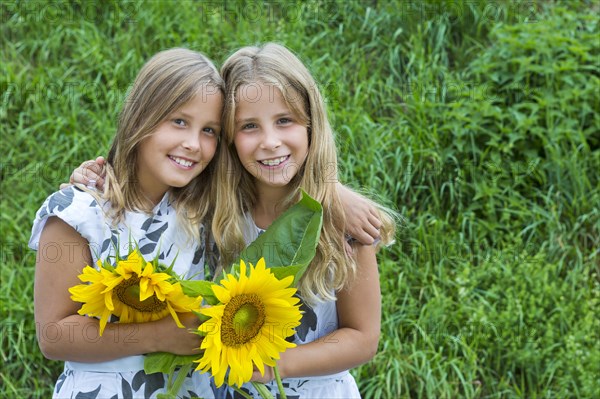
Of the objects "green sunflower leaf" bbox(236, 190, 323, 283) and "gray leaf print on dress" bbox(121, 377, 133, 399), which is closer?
"green sunflower leaf" bbox(236, 190, 323, 283)

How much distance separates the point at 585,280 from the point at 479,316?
0.53m

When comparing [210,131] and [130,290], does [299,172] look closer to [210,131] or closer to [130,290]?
[210,131]

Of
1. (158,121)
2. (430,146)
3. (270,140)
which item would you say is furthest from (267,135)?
(430,146)

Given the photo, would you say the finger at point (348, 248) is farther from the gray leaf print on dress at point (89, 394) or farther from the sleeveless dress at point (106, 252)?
the gray leaf print on dress at point (89, 394)

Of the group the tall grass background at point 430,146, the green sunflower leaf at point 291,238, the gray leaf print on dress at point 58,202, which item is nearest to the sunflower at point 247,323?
the green sunflower leaf at point 291,238

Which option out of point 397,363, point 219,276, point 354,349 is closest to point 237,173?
point 219,276

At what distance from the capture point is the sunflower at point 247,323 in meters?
1.46

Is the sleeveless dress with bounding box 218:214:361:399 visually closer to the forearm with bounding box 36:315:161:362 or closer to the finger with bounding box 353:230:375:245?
the finger with bounding box 353:230:375:245

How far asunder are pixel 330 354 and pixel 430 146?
5.96 feet

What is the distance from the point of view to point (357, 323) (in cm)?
205

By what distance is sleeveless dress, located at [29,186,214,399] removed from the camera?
75.2 inches

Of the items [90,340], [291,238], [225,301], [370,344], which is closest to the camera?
[225,301]

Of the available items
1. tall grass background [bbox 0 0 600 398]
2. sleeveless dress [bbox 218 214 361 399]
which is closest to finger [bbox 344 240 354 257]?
sleeveless dress [bbox 218 214 361 399]

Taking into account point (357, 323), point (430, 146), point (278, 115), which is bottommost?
point (430, 146)
